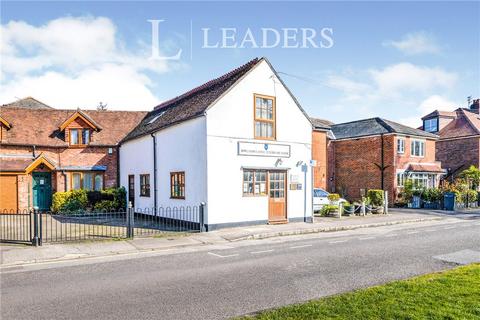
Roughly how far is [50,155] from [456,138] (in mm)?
37536

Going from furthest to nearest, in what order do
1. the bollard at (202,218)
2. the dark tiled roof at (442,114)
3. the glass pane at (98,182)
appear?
the dark tiled roof at (442,114), the glass pane at (98,182), the bollard at (202,218)

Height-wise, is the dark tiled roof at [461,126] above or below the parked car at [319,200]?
above

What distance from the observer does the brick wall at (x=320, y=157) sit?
29.7 meters

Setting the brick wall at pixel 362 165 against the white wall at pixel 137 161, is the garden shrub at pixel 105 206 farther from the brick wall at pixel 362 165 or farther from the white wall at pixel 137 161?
the brick wall at pixel 362 165

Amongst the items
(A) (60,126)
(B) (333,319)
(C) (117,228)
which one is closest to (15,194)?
(A) (60,126)

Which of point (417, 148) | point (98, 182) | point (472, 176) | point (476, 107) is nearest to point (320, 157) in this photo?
point (417, 148)

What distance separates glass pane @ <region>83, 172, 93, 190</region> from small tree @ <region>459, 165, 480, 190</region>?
3067 cm

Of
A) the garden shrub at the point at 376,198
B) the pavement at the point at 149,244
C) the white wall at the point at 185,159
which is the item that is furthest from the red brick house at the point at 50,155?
the garden shrub at the point at 376,198

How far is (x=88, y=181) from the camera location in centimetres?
2459

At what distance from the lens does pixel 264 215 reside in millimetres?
16562

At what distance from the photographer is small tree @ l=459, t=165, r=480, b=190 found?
30.4 metres

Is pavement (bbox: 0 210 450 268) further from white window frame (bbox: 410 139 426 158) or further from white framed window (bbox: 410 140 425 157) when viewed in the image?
white framed window (bbox: 410 140 425 157)

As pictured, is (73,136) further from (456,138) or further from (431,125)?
(431,125)

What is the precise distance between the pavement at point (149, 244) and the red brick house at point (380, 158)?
12750 millimetres
